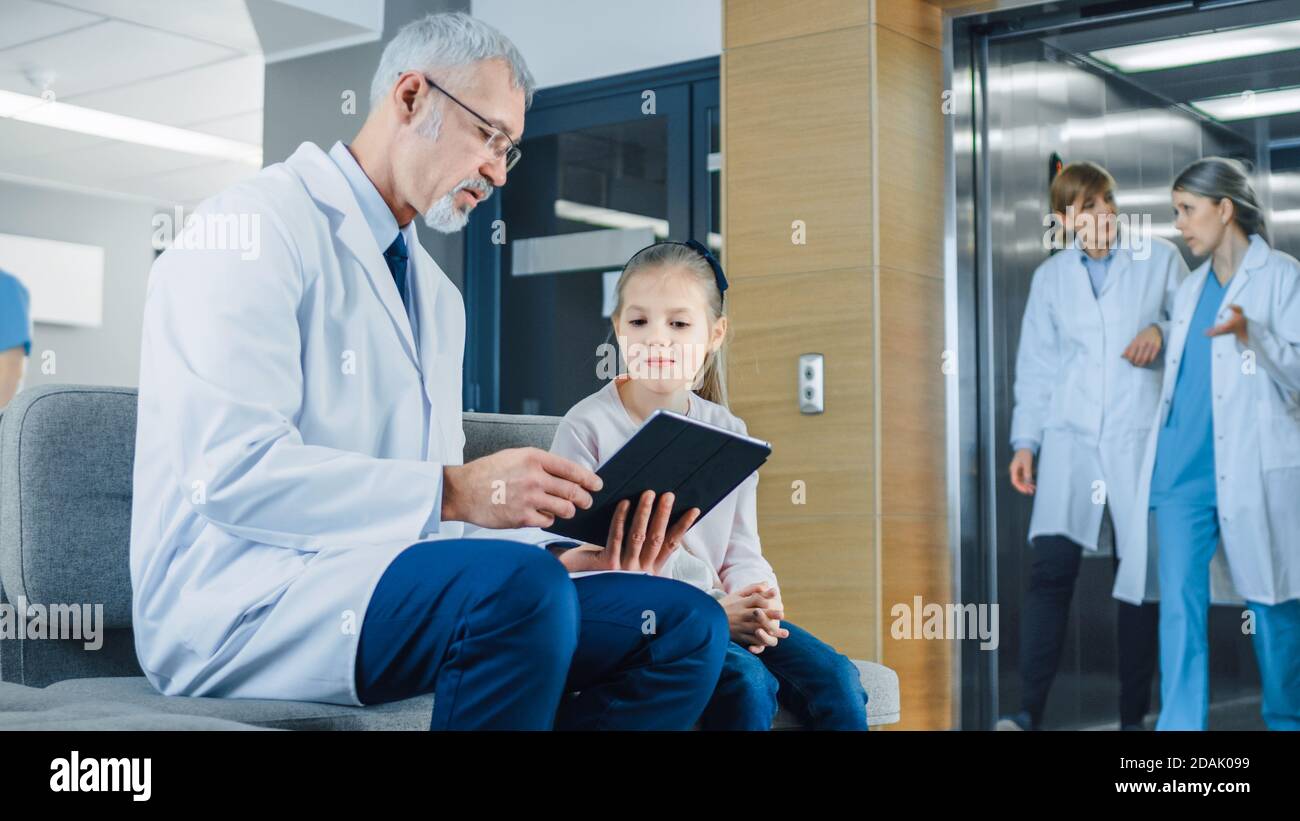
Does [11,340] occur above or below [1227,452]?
above

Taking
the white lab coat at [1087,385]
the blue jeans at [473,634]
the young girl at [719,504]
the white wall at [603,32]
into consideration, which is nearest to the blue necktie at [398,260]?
the young girl at [719,504]

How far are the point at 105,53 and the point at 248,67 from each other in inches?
20.7

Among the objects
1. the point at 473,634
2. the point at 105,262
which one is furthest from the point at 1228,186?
the point at 105,262

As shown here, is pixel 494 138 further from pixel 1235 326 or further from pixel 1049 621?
pixel 1049 621

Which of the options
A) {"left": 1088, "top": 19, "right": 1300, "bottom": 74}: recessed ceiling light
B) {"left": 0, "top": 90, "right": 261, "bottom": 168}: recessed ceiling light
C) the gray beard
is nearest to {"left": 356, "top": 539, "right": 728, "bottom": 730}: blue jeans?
the gray beard

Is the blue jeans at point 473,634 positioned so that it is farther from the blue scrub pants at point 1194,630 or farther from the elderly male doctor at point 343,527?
the blue scrub pants at point 1194,630

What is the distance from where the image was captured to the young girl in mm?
1701

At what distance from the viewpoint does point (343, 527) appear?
1.39m

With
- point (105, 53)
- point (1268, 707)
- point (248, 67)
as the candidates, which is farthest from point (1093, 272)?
point (105, 53)

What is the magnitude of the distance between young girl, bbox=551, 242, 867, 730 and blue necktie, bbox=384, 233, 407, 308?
344mm

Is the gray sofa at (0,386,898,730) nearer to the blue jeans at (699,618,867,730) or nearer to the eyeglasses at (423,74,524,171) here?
the blue jeans at (699,618,867,730)

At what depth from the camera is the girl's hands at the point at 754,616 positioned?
1731 millimetres

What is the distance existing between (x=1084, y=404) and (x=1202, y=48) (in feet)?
3.10

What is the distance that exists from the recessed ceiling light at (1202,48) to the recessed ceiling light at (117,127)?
434 cm
